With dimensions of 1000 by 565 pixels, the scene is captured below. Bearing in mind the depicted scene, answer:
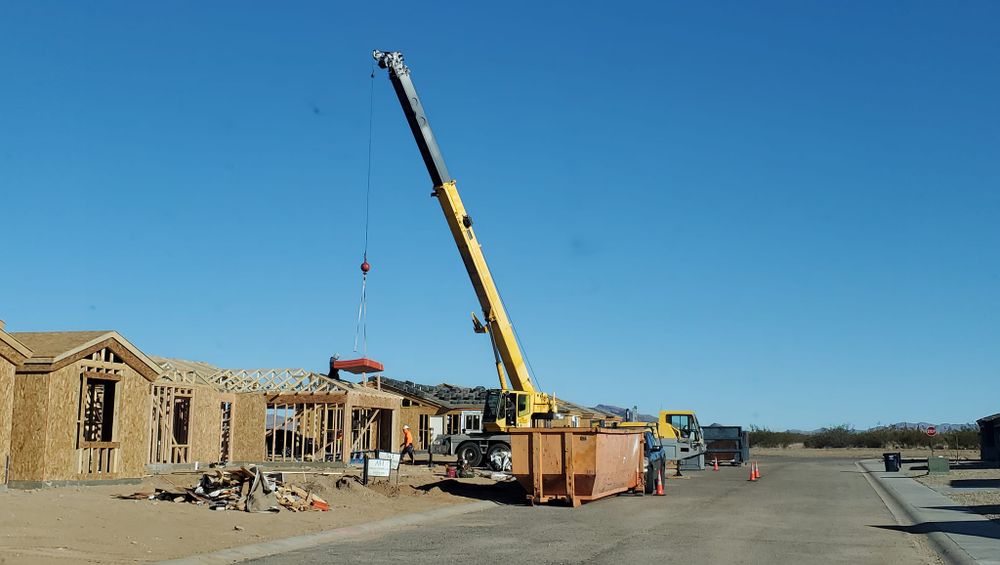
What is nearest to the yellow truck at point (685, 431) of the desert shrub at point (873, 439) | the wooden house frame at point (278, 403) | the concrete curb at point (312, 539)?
the wooden house frame at point (278, 403)

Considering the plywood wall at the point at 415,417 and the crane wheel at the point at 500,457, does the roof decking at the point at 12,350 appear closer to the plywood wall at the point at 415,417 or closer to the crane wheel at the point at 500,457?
the crane wheel at the point at 500,457

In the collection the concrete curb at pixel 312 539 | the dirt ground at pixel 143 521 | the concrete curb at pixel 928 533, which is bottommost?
the concrete curb at pixel 928 533

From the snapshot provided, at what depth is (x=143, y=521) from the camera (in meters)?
15.5

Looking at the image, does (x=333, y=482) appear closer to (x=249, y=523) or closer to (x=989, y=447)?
(x=249, y=523)

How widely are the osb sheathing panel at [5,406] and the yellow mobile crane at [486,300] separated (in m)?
13.6

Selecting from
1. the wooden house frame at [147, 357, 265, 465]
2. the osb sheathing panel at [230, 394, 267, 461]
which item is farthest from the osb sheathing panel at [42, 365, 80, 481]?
the osb sheathing panel at [230, 394, 267, 461]

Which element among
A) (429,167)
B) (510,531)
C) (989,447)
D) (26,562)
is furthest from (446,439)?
(989,447)

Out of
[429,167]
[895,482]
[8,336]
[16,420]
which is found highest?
[429,167]

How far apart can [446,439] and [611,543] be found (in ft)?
69.9

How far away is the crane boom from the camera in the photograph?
2864 centimetres

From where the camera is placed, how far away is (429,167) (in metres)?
29.5

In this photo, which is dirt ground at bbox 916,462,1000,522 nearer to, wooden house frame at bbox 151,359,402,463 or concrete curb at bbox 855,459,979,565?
concrete curb at bbox 855,459,979,565

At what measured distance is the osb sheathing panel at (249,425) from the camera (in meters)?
34.9

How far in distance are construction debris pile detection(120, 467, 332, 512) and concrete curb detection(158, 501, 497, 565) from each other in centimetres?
182
